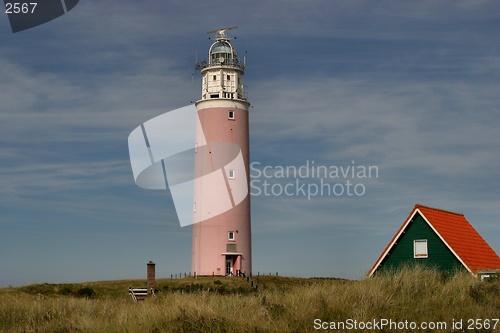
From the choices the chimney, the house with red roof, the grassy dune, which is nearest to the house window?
the house with red roof

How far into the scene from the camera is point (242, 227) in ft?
169

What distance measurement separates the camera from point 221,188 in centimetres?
5103

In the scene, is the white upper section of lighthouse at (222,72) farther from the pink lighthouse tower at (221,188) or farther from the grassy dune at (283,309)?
the grassy dune at (283,309)

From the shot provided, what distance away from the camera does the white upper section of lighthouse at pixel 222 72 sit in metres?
53.5

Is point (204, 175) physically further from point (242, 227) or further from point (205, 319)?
point (205, 319)

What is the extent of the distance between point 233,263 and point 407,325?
117 ft

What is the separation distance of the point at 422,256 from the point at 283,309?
15.0 m

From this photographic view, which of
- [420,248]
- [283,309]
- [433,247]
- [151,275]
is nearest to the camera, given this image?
[283,309]

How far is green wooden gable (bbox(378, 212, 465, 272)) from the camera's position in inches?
1213

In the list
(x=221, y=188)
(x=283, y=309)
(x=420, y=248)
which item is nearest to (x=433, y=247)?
(x=420, y=248)

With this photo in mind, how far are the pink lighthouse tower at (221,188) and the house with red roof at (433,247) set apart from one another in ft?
64.5

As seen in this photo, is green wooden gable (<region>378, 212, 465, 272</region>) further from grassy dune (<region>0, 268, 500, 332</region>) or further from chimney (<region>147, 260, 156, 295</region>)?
chimney (<region>147, 260, 156, 295</region>)

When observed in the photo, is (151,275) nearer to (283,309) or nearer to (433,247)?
(433,247)

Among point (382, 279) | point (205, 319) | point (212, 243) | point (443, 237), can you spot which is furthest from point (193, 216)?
point (205, 319)
